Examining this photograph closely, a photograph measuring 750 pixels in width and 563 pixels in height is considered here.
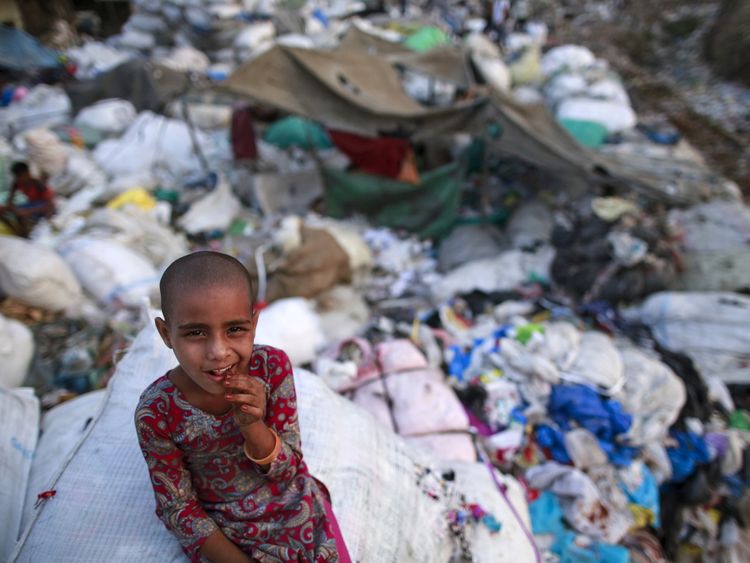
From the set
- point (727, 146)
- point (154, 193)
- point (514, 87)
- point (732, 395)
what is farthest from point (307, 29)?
point (732, 395)

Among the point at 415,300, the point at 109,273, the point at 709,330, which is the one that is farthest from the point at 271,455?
the point at 709,330

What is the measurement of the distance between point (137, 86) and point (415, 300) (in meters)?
4.00

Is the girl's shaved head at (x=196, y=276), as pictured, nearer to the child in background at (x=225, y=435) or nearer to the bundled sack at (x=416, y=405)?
the child in background at (x=225, y=435)

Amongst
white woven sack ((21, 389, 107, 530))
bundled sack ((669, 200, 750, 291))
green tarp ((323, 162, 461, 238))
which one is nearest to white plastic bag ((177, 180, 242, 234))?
green tarp ((323, 162, 461, 238))

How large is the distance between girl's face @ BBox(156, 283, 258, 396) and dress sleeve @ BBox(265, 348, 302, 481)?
170mm

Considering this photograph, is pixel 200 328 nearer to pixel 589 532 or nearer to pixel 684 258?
pixel 589 532

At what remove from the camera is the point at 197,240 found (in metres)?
4.56

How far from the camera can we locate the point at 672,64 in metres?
9.47

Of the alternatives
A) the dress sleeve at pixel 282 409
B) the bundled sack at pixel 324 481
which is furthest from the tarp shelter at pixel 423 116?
the dress sleeve at pixel 282 409

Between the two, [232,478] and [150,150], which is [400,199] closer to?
[150,150]

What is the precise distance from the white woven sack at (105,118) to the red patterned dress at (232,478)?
6405mm

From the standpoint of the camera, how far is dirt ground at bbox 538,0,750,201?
6477 mm

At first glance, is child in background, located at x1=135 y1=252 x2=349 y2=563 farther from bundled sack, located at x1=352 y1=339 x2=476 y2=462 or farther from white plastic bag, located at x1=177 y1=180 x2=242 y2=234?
white plastic bag, located at x1=177 y1=180 x2=242 y2=234

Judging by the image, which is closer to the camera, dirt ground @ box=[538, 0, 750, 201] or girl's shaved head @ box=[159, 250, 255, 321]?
girl's shaved head @ box=[159, 250, 255, 321]
